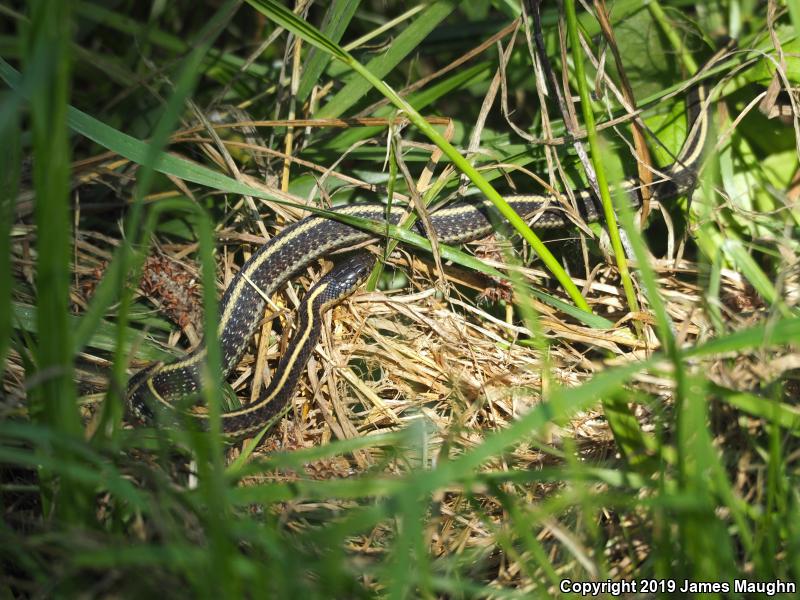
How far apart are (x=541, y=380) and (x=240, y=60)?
2152 mm

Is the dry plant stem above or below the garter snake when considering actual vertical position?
above

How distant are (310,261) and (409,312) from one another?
586 mm

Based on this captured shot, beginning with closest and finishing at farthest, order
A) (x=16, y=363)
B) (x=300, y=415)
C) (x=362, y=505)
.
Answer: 1. (x=362, y=505)
2. (x=16, y=363)
3. (x=300, y=415)

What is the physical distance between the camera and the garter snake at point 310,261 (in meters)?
2.61

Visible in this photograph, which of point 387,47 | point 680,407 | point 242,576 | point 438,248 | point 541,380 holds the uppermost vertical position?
point 387,47

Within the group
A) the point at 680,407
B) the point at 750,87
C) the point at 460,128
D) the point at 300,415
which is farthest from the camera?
the point at 460,128

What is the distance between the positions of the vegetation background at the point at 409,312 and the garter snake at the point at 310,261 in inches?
3.2

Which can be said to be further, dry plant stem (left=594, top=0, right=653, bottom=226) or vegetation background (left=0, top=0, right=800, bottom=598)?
dry plant stem (left=594, top=0, right=653, bottom=226)

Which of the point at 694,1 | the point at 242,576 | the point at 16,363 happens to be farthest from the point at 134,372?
the point at 694,1

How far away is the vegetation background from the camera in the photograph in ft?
4.64

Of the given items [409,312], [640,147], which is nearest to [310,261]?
[409,312]

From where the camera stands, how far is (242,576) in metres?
1.43

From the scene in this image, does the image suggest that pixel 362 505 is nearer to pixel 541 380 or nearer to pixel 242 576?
pixel 242 576

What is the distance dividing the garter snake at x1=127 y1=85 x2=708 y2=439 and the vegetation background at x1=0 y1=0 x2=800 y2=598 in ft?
0.26
